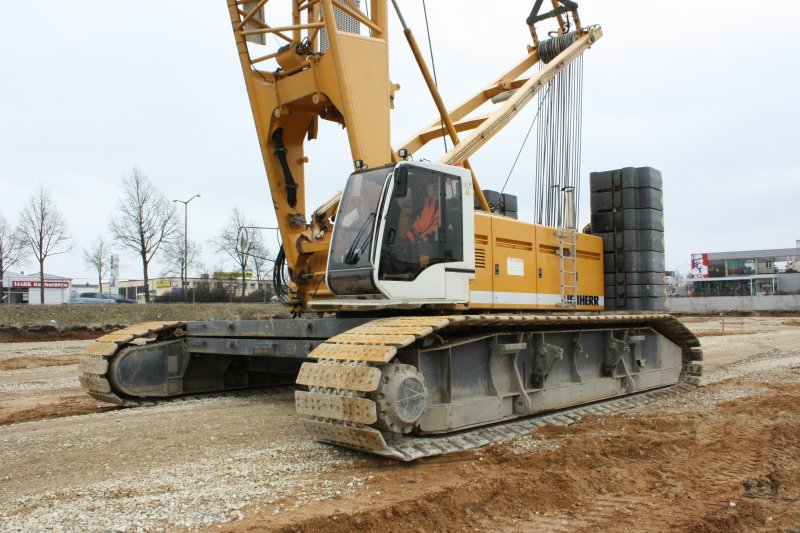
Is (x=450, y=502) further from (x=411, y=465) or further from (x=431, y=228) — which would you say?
(x=431, y=228)

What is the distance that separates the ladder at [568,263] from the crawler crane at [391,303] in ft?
0.11

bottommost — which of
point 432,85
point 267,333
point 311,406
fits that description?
point 311,406

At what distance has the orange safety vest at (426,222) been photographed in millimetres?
7102

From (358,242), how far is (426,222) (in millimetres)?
761

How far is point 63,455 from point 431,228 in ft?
13.6

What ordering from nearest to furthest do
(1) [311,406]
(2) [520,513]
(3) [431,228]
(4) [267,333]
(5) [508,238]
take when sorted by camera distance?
(2) [520,513], (1) [311,406], (3) [431,228], (4) [267,333], (5) [508,238]

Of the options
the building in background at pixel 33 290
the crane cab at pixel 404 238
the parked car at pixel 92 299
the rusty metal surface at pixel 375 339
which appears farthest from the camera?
the building in background at pixel 33 290

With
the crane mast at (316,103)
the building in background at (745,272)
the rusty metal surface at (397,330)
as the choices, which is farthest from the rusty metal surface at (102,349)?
the building in background at (745,272)

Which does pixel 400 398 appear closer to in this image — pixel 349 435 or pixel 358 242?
pixel 349 435

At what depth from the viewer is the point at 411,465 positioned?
5.85m

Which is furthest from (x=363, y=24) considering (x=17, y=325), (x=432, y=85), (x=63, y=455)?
(x=17, y=325)

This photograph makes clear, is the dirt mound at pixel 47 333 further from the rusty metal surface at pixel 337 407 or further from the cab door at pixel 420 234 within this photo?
the rusty metal surface at pixel 337 407

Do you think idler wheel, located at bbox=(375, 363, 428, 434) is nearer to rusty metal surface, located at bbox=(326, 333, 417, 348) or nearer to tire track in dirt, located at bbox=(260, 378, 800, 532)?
rusty metal surface, located at bbox=(326, 333, 417, 348)

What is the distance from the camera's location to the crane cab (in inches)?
271
